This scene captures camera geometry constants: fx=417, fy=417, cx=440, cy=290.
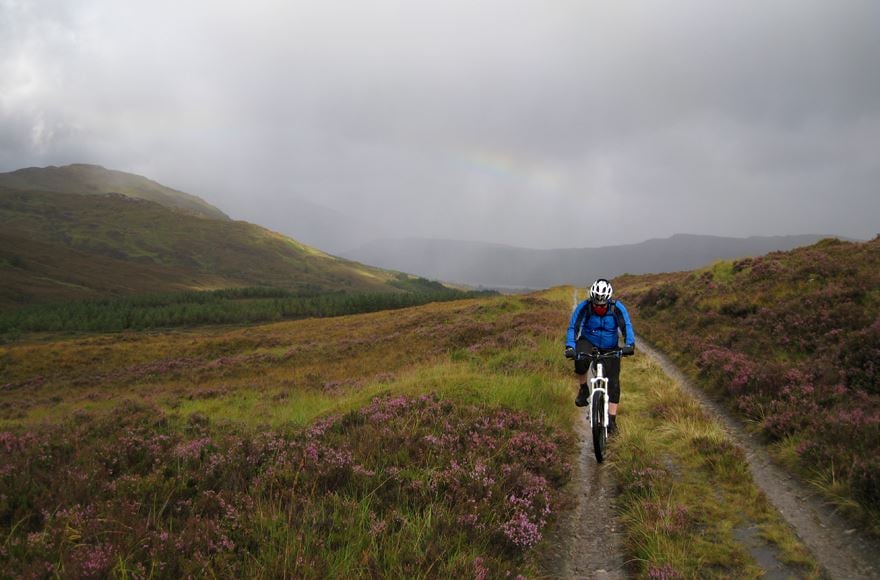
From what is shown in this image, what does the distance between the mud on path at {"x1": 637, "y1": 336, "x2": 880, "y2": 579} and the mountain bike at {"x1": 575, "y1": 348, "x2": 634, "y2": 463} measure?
249cm

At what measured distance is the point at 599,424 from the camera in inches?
328

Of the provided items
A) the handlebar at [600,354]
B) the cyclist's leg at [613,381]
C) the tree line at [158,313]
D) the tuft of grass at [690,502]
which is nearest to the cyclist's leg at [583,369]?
the handlebar at [600,354]

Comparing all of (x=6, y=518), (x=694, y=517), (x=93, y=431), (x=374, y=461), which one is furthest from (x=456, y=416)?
(x=93, y=431)

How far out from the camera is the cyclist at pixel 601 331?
30.1ft

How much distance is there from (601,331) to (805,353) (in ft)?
25.3

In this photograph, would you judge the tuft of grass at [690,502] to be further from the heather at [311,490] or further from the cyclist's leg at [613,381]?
the heather at [311,490]

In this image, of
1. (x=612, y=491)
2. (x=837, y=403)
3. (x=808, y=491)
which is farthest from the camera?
(x=837, y=403)

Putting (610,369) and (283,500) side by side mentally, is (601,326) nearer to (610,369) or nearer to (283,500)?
(610,369)

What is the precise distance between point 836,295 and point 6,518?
20.9 metres

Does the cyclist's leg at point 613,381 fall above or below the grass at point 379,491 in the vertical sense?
above

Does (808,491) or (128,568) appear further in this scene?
(808,491)

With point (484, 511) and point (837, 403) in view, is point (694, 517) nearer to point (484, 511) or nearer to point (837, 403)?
point (484, 511)

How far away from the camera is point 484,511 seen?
5.56 meters

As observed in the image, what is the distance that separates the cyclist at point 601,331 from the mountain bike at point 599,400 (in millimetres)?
124
